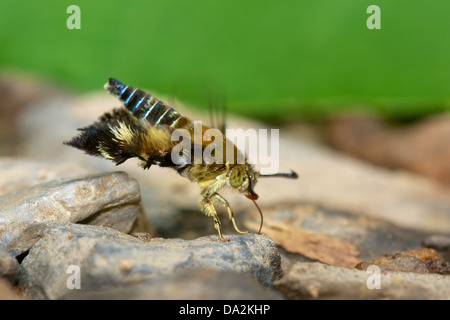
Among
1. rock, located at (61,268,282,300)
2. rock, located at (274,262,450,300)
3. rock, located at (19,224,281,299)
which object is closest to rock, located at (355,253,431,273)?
rock, located at (274,262,450,300)

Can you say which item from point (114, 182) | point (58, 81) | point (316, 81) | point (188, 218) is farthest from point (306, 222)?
point (58, 81)

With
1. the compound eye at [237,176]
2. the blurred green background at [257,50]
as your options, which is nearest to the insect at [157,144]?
the compound eye at [237,176]

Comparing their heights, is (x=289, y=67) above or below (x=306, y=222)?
above

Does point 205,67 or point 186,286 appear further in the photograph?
point 205,67

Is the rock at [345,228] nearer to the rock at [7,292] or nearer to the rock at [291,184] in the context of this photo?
the rock at [291,184]

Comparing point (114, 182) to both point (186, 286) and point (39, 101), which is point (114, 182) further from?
point (39, 101)

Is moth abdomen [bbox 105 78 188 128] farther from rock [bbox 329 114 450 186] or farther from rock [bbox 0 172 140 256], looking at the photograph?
rock [bbox 329 114 450 186]

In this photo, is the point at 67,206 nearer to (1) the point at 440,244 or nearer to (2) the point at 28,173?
(2) the point at 28,173
